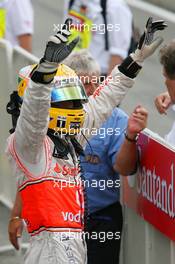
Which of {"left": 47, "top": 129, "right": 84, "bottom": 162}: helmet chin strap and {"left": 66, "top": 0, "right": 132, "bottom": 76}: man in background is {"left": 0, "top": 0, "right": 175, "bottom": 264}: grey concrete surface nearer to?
{"left": 66, "top": 0, "right": 132, "bottom": 76}: man in background

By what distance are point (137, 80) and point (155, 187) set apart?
7.12 meters

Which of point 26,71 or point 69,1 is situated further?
point 69,1

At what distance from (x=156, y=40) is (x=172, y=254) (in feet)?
4.28

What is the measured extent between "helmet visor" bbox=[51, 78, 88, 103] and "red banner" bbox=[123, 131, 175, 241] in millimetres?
679

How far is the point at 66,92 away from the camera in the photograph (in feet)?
20.8

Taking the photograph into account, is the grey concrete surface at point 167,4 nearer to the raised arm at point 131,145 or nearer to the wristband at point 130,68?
the raised arm at point 131,145

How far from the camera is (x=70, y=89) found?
6363 mm

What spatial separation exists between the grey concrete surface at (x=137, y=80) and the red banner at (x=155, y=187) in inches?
68.3

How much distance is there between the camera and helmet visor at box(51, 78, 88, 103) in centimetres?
633

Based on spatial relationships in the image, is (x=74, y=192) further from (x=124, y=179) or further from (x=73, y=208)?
(x=124, y=179)

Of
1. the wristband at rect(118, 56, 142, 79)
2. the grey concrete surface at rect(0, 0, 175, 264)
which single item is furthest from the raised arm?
the grey concrete surface at rect(0, 0, 175, 264)

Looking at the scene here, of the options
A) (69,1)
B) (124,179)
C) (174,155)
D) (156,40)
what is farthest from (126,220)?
(69,1)

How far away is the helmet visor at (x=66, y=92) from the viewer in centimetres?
633

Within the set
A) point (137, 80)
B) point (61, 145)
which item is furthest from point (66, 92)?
point (137, 80)
